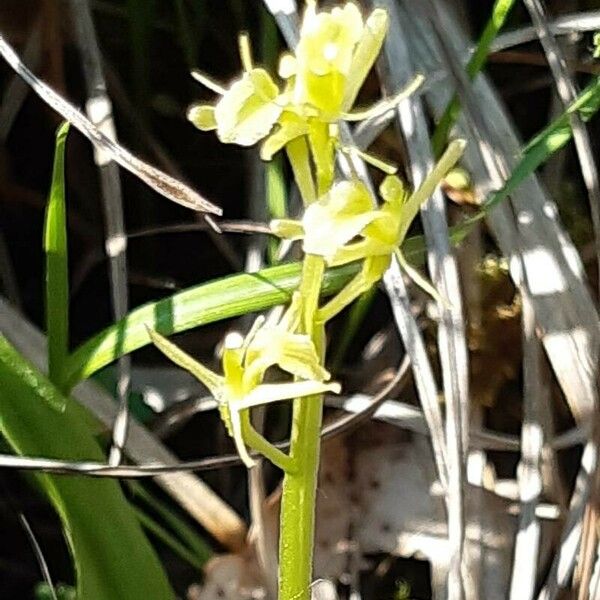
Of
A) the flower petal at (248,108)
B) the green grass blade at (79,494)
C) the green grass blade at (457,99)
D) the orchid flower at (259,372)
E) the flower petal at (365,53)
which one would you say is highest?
the green grass blade at (457,99)

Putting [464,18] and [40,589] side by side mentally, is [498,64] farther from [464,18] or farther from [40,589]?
[40,589]

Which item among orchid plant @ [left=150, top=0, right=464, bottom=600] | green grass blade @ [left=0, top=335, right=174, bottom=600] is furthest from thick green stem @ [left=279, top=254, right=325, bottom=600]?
green grass blade @ [left=0, top=335, right=174, bottom=600]

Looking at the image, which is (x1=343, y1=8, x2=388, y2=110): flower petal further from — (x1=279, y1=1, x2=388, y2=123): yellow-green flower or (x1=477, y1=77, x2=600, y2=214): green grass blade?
(x1=477, y1=77, x2=600, y2=214): green grass blade

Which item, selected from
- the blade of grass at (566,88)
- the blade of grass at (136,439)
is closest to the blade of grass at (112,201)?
the blade of grass at (136,439)

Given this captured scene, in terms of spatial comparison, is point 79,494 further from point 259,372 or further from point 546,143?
point 546,143

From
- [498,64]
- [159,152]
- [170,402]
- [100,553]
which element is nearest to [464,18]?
[498,64]

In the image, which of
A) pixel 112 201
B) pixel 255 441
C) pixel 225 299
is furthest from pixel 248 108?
pixel 112 201

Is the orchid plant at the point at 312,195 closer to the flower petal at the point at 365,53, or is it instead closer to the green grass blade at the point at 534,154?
the flower petal at the point at 365,53
